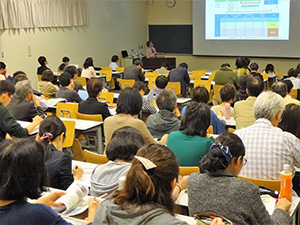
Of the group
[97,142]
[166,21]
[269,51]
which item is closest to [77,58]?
[166,21]

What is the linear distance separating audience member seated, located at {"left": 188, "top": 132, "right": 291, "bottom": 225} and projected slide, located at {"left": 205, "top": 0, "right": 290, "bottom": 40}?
10737mm

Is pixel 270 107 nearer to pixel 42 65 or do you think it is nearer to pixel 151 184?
→ pixel 151 184

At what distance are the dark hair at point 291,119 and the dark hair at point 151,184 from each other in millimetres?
2036

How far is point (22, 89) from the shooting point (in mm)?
5508

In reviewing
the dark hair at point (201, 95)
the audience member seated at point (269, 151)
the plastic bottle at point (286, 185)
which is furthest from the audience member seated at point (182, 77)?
the plastic bottle at point (286, 185)

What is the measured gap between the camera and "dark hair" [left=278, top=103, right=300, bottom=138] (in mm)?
3618

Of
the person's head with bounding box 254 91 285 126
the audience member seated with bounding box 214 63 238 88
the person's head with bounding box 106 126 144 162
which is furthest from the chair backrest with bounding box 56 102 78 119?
the audience member seated with bounding box 214 63 238 88

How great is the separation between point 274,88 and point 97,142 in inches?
94.8

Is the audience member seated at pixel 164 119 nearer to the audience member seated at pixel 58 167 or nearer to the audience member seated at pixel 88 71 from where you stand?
the audience member seated at pixel 58 167

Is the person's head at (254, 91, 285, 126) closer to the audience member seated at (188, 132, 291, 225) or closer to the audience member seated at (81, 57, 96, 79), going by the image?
the audience member seated at (188, 132, 291, 225)

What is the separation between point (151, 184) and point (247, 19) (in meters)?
11.7

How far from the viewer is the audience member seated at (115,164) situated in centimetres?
275

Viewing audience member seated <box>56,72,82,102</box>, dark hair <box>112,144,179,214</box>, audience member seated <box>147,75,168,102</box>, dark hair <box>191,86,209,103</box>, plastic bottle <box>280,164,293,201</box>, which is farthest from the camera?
audience member seated <box>147,75,168,102</box>

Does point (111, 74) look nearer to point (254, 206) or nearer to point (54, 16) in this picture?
point (54, 16)
